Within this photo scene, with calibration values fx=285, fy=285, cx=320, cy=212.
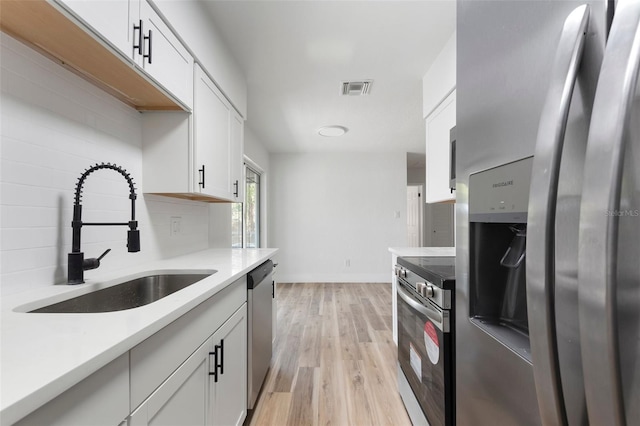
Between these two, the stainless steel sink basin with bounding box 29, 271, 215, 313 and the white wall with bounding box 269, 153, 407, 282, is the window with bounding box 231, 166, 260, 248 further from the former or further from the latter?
the stainless steel sink basin with bounding box 29, 271, 215, 313

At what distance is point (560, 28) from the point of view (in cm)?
47

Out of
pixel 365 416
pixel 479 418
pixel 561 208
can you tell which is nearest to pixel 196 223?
pixel 365 416

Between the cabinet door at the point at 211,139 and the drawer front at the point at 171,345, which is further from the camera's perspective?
the cabinet door at the point at 211,139

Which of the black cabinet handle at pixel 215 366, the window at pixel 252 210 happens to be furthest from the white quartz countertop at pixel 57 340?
the window at pixel 252 210

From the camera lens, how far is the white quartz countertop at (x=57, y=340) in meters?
0.44

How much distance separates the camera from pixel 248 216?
14.3 feet

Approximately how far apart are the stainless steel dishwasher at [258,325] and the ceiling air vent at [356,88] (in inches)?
69.0

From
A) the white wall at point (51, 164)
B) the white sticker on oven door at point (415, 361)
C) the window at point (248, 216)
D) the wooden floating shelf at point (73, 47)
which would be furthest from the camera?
the window at point (248, 216)

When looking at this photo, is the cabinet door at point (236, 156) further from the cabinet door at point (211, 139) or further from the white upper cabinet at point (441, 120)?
the white upper cabinet at point (441, 120)

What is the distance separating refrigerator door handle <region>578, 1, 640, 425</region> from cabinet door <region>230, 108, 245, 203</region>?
86.4 inches

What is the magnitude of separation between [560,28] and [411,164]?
6.11 metres

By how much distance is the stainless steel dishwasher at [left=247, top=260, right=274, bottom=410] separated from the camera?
163 cm

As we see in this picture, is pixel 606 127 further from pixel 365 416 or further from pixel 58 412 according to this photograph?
pixel 365 416

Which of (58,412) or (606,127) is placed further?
(58,412)
